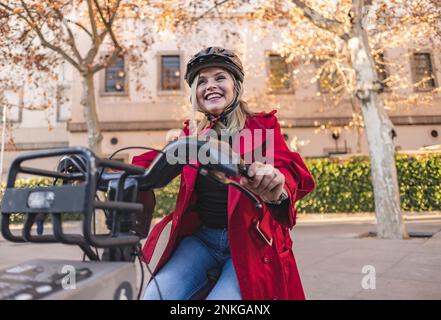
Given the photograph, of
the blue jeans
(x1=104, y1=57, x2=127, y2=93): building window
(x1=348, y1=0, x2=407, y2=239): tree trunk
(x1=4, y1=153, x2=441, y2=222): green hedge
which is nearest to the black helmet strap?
the blue jeans

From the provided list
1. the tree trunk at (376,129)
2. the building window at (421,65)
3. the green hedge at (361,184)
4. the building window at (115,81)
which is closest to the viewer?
the tree trunk at (376,129)

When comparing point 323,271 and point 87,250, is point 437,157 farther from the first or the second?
point 87,250

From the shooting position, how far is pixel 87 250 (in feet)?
3.75

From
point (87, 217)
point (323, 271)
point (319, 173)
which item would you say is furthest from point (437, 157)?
point (87, 217)

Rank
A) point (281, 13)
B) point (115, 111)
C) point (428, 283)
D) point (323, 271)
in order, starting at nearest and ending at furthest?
point (428, 283) → point (323, 271) → point (281, 13) → point (115, 111)

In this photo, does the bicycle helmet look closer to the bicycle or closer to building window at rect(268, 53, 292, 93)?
the bicycle

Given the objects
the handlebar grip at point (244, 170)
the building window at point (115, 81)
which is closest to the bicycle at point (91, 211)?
the handlebar grip at point (244, 170)

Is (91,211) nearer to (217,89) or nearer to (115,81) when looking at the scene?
(217,89)

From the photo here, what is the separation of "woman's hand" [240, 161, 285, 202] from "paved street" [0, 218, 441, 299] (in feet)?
3.02

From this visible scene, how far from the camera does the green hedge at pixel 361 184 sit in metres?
12.0

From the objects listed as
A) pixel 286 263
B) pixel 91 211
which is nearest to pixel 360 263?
pixel 286 263

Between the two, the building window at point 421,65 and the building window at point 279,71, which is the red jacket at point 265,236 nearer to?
the building window at point 279,71

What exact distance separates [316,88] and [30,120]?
16.6 m

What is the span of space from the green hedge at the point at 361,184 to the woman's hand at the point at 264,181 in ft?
39.0
